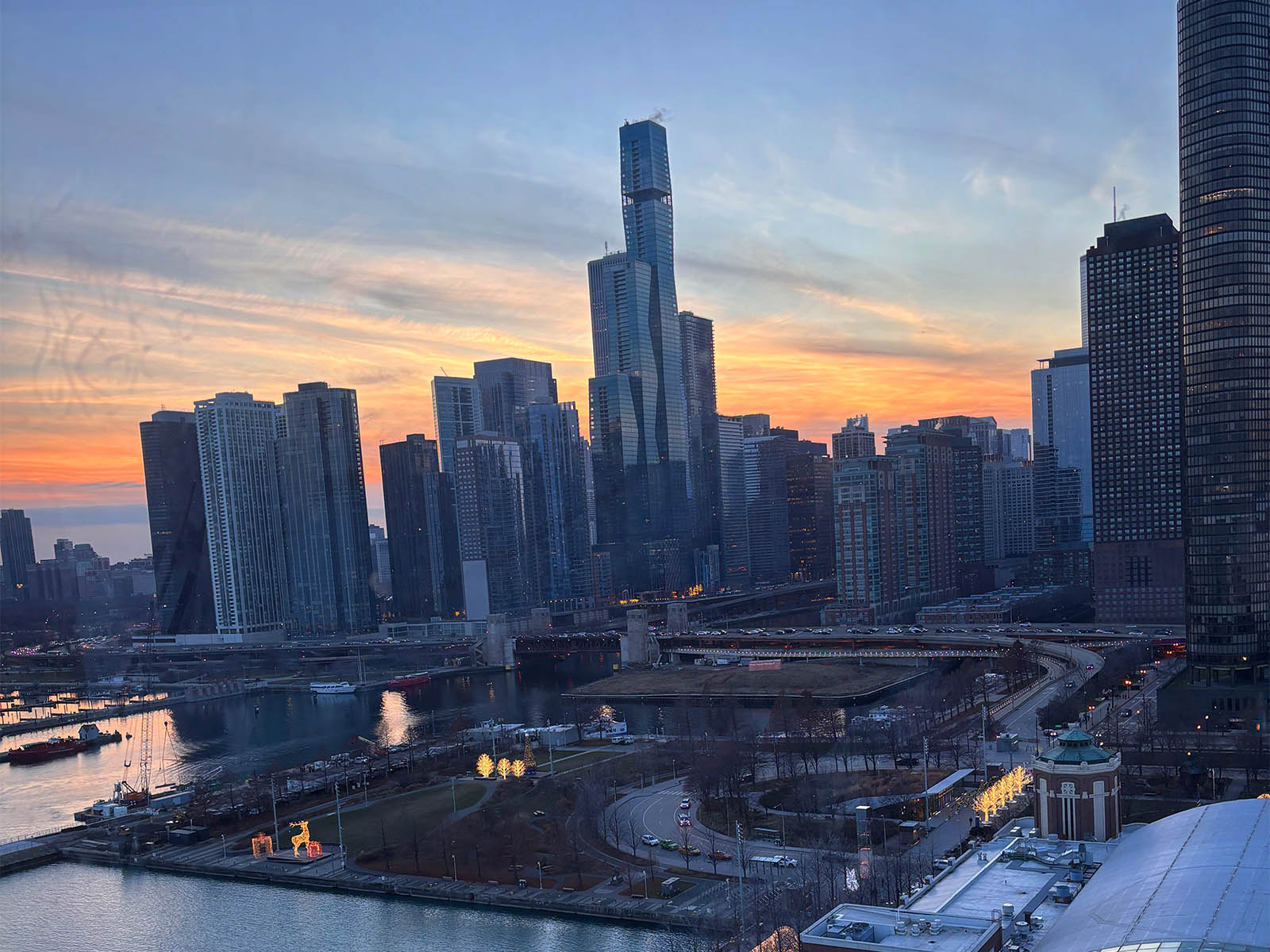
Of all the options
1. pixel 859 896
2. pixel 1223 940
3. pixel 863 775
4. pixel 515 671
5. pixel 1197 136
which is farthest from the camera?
pixel 515 671

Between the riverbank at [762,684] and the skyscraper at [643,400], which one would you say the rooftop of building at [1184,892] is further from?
the skyscraper at [643,400]

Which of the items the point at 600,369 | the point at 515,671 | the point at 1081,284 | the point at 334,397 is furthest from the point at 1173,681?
the point at 1081,284

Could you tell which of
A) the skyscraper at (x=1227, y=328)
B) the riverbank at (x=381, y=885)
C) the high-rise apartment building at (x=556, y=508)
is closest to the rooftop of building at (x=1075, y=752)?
the riverbank at (x=381, y=885)

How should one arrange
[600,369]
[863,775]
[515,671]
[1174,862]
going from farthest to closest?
[600,369] → [515,671] → [863,775] → [1174,862]

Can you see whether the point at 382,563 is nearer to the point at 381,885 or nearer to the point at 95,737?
the point at 95,737

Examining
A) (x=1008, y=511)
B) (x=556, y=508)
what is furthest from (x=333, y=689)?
(x=1008, y=511)

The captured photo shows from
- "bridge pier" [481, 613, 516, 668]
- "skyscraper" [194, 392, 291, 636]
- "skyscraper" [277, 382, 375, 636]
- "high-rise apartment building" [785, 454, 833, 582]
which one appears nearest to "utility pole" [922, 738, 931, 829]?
"bridge pier" [481, 613, 516, 668]

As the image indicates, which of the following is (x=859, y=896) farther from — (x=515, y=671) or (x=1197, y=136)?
(x=515, y=671)
